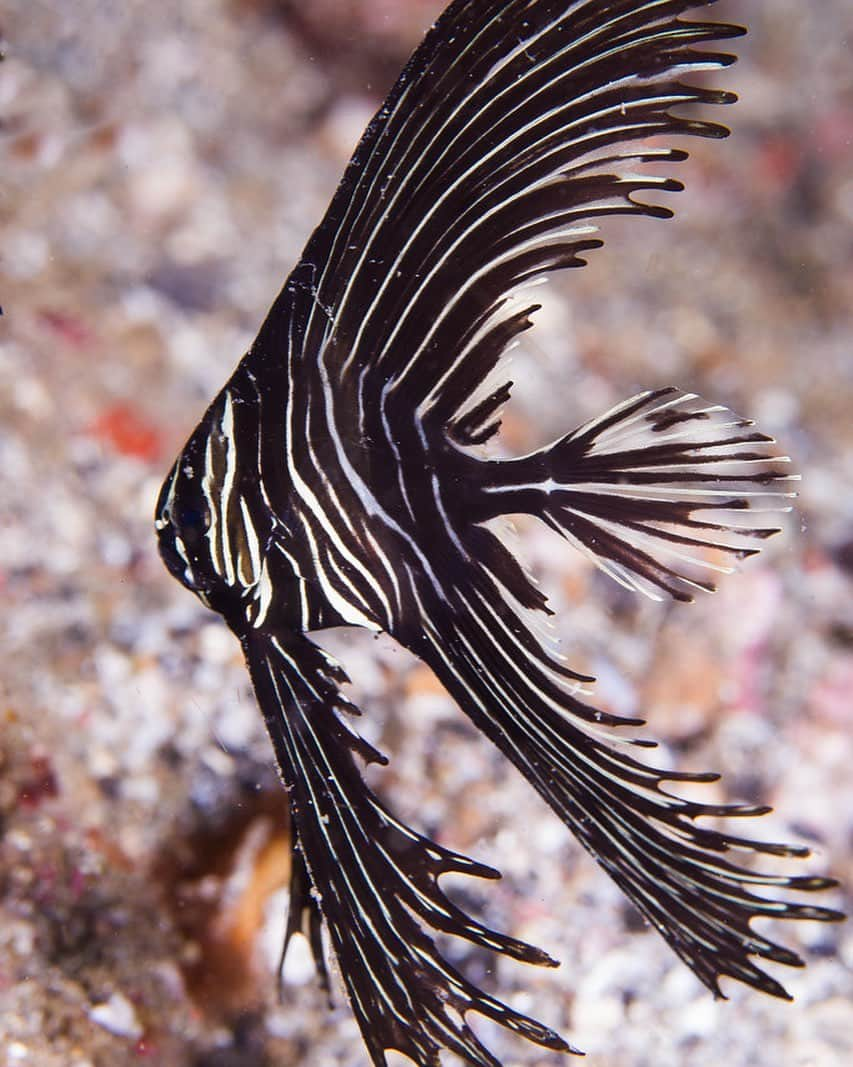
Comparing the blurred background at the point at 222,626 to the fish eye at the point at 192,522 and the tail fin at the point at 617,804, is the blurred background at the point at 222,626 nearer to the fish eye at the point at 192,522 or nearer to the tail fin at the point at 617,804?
the tail fin at the point at 617,804

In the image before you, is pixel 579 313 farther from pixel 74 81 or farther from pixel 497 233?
pixel 497 233

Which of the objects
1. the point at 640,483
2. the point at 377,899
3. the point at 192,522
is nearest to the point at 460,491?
the point at 640,483

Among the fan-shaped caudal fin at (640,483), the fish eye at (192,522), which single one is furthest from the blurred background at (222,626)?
the fan-shaped caudal fin at (640,483)

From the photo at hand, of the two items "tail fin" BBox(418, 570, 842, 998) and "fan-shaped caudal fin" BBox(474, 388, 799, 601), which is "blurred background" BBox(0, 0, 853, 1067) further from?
"fan-shaped caudal fin" BBox(474, 388, 799, 601)

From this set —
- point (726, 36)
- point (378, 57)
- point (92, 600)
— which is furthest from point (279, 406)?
point (378, 57)

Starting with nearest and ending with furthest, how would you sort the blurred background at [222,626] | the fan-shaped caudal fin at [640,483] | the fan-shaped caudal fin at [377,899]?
the fan-shaped caudal fin at [640,483] < the fan-shaped caudal fin at [377,899] < the blurred background at [222,626]

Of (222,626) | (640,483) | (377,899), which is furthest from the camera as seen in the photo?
(222,626)

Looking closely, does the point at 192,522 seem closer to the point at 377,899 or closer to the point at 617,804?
the point at 377,899
